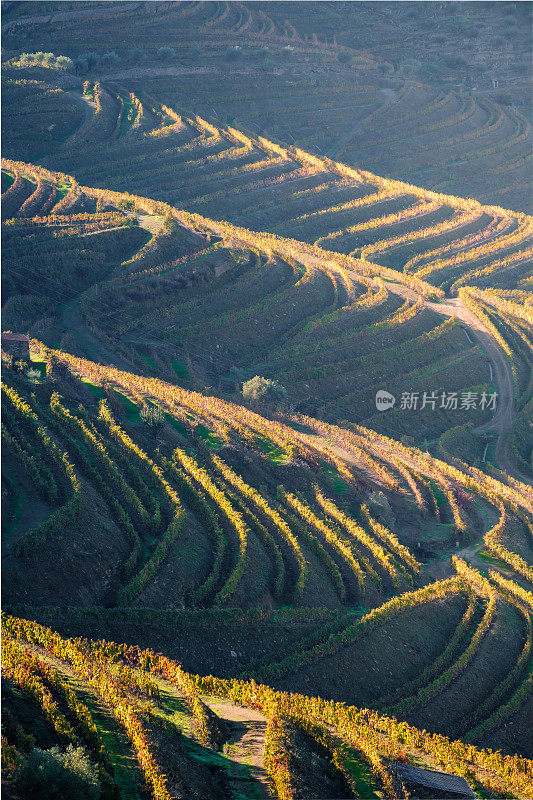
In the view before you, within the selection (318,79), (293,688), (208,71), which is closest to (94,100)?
(208,71)

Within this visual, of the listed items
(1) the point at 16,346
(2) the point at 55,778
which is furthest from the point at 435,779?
(1) the point at 16,346

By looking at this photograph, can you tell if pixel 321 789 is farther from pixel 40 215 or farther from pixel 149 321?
pixel 40 215

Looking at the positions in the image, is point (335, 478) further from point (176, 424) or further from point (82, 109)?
point (82, 109)

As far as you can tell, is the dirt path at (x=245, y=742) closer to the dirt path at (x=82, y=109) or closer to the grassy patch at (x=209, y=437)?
the grassy patch at (x=209, y=437)

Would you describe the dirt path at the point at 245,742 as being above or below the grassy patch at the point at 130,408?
below

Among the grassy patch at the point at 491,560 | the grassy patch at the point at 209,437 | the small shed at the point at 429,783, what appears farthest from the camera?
the grassy patch at the point at 209,437

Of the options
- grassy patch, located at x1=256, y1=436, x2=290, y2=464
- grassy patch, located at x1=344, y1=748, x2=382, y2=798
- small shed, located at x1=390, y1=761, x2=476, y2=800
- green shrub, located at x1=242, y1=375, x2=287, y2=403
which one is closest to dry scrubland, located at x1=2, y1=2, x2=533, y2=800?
grassy patch, located at x1=344, y1=748, x2=382, y2=798

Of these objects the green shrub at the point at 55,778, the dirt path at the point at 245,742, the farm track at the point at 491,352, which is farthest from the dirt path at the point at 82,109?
the green shrub at the point at 55,778
